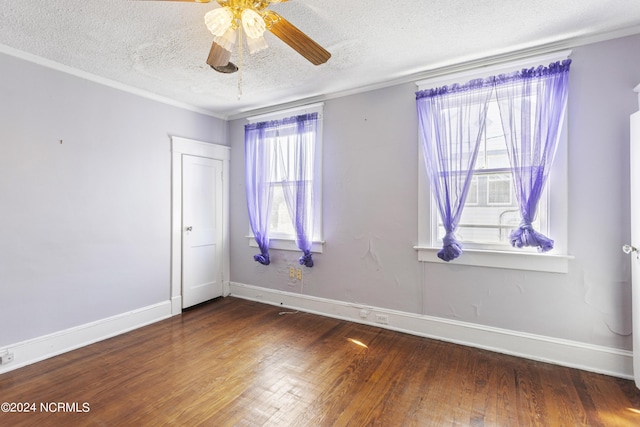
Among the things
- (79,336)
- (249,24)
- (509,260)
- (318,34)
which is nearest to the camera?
(249,24)

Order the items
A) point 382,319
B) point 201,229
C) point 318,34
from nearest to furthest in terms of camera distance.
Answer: point 318,34 → point 382,319 → point 201,229

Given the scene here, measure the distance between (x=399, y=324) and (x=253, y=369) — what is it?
5.00 ft

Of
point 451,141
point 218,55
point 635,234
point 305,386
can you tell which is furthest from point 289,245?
point 635,234

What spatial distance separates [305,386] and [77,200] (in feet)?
8.80

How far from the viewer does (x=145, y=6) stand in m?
1.98

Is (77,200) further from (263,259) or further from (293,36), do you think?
(293,36)

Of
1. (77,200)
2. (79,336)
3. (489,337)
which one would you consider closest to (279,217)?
(77,200)

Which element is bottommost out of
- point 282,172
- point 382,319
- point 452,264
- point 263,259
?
point 382,319

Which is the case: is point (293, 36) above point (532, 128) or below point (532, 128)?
above

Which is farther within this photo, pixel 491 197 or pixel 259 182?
pixel 259 182

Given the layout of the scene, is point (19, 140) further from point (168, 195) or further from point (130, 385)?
point (130, 385)

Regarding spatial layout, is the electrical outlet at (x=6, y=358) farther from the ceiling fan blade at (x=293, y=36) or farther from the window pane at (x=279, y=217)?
the ceiling fan blade at (x=293, y=36)

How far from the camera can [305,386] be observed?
2.20m

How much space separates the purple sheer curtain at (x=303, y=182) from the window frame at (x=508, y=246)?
4.16ft
